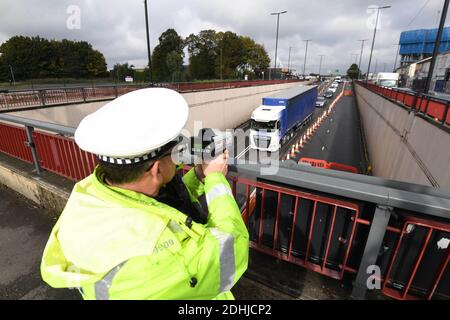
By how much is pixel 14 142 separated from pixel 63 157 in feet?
6.56

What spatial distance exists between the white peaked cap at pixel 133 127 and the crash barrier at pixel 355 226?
1185 mm

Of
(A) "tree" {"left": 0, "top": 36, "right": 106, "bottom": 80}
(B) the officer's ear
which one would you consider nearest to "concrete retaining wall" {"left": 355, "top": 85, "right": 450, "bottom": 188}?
(B) the officer's ear

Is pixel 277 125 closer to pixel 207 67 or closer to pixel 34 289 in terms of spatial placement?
pixel 34 289

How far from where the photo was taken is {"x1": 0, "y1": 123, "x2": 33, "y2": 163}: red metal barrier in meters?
4.88

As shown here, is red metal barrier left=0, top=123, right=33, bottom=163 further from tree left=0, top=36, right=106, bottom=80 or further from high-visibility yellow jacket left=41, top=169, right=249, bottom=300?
tree left=0, top=36, right=106, bottom=80

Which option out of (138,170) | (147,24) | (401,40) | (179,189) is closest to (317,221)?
(179,189)

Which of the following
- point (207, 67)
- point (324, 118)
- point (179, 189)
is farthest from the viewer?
point (207, 67)

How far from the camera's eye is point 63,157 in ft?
13.6

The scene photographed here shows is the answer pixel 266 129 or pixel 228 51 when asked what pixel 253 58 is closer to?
pixel 228 51

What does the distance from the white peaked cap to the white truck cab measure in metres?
16.9

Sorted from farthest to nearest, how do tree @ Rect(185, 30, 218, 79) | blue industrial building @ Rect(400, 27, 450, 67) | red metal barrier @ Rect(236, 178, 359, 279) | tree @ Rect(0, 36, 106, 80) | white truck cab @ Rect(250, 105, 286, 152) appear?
blue industrial building @ Rect(400, 27, 450, 67) < tree @ Rect(185, 30, 218, 79) < tree @ Rect(0, 36, 106, 80) < white truck cab @ Rect(250, 105, 286, 152) < red metal barrier @ Rect(236, 178, 359, 279)

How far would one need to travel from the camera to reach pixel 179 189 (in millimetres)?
1556

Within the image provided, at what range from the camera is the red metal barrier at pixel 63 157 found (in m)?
3.83

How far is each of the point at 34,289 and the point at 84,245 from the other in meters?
2.56
